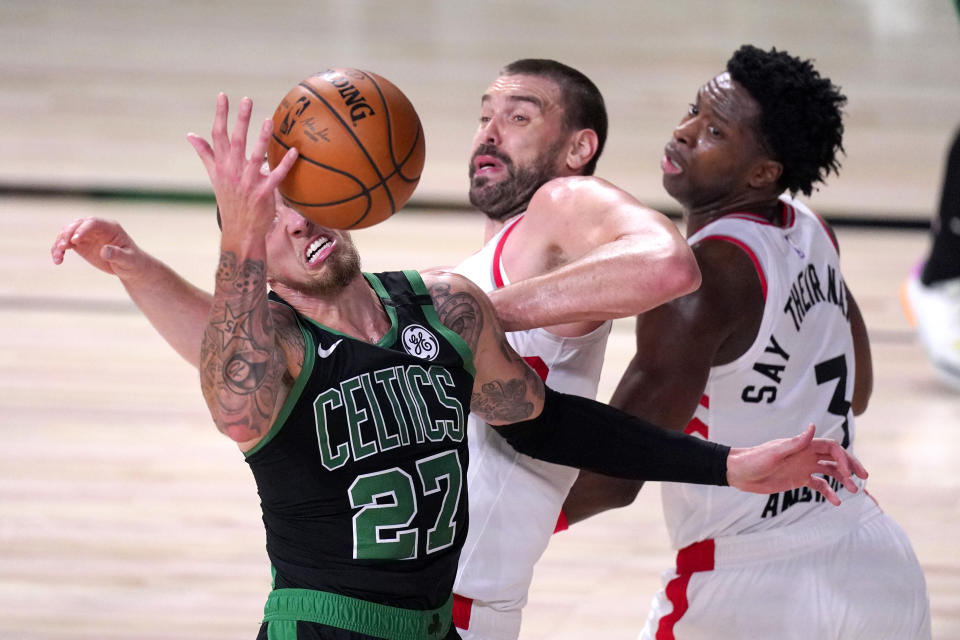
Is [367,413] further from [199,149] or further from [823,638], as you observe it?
[823,638]

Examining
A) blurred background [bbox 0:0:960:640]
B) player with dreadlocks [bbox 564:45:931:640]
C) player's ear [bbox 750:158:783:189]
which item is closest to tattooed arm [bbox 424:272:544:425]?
player with dreadlocks [bbox 564:45:931:640]

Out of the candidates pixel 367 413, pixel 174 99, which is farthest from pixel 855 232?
pixel 367 413

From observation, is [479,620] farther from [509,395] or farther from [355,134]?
[355,134]

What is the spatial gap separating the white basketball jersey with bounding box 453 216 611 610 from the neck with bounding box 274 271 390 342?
19.9 inches

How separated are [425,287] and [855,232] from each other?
6.67 m

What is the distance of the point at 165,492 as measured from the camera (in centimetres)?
509

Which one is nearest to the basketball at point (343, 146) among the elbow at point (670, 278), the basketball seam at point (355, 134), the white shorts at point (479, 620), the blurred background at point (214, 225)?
the basketball seam at point (355, 134)

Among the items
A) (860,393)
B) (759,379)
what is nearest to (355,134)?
(759,379)

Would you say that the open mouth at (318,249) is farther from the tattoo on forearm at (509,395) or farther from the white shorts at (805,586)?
the white shorts at (805,586)

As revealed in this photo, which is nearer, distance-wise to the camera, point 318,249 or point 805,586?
point 318,249

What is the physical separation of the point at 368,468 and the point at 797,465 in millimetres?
891

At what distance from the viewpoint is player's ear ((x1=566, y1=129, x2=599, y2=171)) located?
132 inches

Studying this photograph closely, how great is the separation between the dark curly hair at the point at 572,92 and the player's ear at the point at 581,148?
2 centimetres

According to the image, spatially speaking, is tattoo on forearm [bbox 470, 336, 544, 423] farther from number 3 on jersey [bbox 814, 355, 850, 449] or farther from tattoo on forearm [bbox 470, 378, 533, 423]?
number 3 on jersey [bbox 814, 355, 850, 449]
